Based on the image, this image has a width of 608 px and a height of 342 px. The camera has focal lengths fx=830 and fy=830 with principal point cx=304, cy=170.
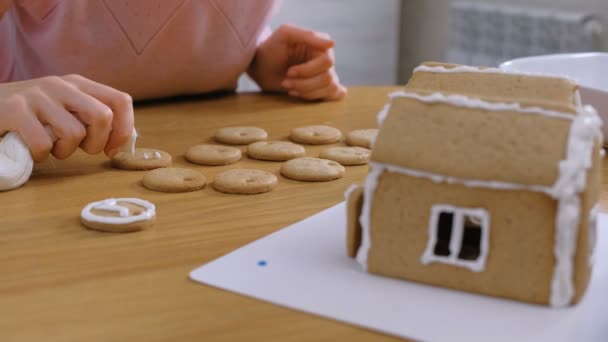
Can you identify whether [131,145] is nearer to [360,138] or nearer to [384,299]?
[360,138]

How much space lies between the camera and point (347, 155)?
1059 millimetres

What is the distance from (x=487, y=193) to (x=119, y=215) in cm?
37

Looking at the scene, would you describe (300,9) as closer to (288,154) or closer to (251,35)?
(251,35)

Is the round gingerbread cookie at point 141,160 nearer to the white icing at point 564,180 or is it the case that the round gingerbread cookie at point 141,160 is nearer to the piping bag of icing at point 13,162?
the piping bag of icing at point 13,162

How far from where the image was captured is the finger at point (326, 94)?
1.41 m

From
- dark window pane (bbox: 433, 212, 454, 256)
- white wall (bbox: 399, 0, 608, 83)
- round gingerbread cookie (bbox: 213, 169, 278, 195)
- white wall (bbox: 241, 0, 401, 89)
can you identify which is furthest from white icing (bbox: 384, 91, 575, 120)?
white wall (bbox: 241, 0, 401, 89)

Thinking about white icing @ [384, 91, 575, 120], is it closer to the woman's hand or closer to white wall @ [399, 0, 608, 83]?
the woman's hand

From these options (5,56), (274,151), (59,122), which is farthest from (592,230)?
(5,56)

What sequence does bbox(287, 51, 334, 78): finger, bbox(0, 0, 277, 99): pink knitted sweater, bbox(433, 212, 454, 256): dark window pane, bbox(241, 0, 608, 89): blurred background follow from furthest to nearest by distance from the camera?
bbox(241, 0, 608, 89): blurred background
bbox(287, 51, 334, 78): finger
bbox(0, 0, 277, 99): pink knitted sweater
bbox(433, 212, 454, 256): dark window pane

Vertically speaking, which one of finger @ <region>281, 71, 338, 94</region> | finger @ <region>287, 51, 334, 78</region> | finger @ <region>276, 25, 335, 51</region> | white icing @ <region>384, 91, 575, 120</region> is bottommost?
finger @ <region>281, 71, 338, 94</region>

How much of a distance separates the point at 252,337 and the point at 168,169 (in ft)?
1.37

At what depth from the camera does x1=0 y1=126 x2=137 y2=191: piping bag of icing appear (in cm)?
91

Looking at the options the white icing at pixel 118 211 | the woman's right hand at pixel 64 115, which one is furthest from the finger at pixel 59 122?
the white icing at pixel 118 211

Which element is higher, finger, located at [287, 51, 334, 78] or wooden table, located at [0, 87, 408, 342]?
finger, located at [287, 51, 334, 78]
